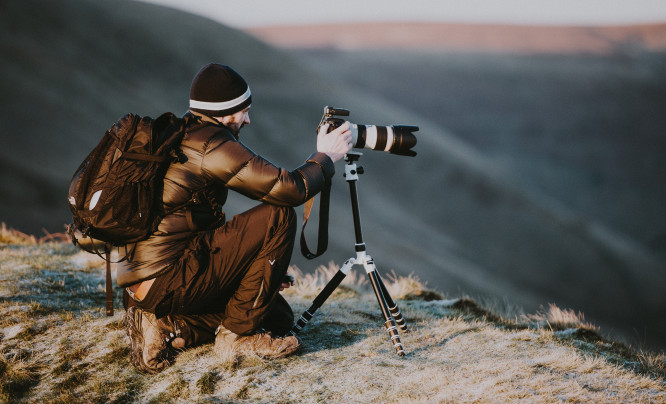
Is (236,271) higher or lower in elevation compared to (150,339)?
higher

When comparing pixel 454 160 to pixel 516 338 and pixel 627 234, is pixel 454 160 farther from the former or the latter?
pixel 516 338

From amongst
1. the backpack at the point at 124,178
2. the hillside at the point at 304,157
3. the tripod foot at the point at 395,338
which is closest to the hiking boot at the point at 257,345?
the tripod foot at the point at 395,338

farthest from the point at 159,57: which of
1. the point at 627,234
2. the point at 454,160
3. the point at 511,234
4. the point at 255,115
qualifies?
the point at 627,234

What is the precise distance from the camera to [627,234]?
140 ft

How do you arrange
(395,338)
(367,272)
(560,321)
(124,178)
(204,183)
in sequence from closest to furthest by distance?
A: (124,178) → (204,183) → (395,338) → (367,272) → (560,321)

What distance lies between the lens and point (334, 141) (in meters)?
3.32

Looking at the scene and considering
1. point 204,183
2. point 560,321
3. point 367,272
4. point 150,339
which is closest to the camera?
point 204,183

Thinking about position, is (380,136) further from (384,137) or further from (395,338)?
(395,338)

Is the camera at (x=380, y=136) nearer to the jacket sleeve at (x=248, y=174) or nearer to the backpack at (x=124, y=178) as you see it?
the jacket sleeve at (x=248, y=174)

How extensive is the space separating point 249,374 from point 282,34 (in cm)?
14129

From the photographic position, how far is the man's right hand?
332 centimetres

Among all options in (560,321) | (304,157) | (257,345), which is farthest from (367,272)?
(304,157)

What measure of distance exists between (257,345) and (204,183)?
110 centimetres

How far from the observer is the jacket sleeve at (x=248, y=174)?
115 inches
